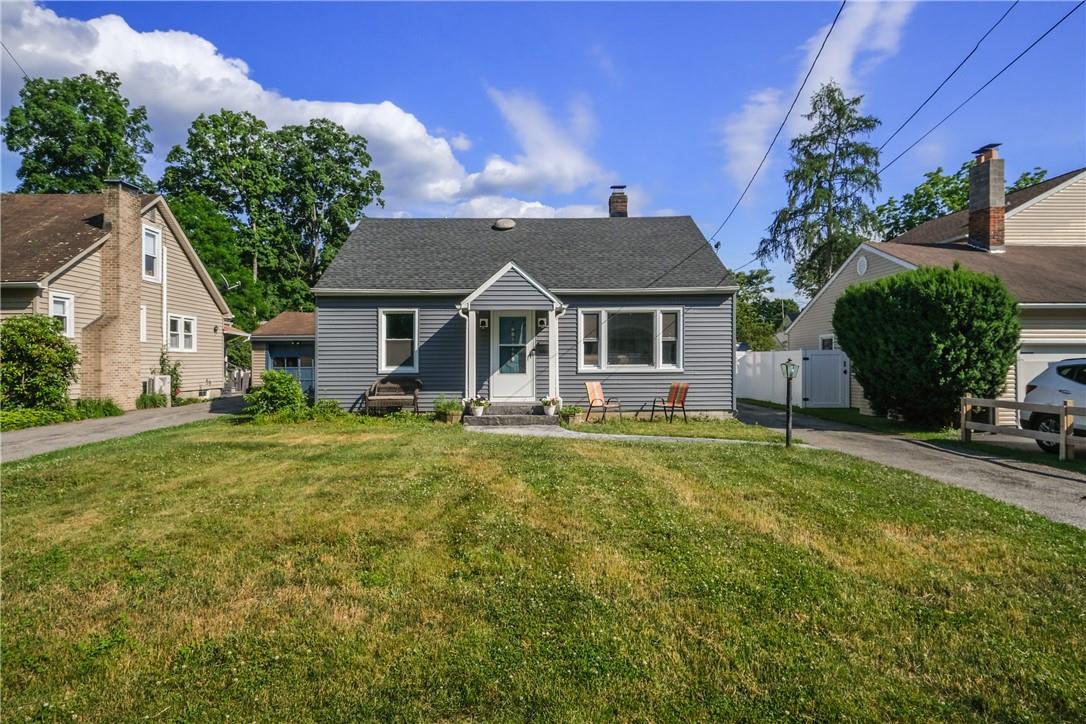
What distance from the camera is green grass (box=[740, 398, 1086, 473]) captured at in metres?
8.63

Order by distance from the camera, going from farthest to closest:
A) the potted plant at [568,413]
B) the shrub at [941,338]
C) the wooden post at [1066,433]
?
the potted plant at [568,413]
the shrub at [941,338]
the wooden post at [1066,433]

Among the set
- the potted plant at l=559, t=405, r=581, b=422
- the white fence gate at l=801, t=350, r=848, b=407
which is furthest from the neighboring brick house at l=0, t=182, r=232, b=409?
the white fence gate at l=801, t=350, r=848, b=407

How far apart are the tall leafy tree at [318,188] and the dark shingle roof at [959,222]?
34742 mm

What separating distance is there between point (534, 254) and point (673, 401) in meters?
5.86

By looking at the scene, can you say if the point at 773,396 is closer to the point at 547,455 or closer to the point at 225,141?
the point at 547,455

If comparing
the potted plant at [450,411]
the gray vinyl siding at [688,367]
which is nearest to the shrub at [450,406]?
the potted plant at [450,411]

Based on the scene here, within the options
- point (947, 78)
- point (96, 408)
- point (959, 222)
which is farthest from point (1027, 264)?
point (96, 408)

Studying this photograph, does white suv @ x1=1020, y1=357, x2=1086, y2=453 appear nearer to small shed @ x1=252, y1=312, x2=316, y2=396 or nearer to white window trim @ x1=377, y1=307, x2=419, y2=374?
white window trim @ x1=377, y1=307, x2=419, y2=374

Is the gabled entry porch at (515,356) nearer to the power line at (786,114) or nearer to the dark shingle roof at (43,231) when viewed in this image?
the power line at (786,114)

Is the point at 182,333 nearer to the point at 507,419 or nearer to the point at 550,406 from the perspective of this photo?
the point at 507,419

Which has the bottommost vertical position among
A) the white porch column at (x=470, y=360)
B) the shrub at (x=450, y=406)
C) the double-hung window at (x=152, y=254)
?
the shrub at (x=450, y=406)

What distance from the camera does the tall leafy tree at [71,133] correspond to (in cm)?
3081

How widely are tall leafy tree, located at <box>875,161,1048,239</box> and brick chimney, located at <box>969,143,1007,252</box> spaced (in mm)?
14264

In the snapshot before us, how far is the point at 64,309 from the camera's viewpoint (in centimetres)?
1617
